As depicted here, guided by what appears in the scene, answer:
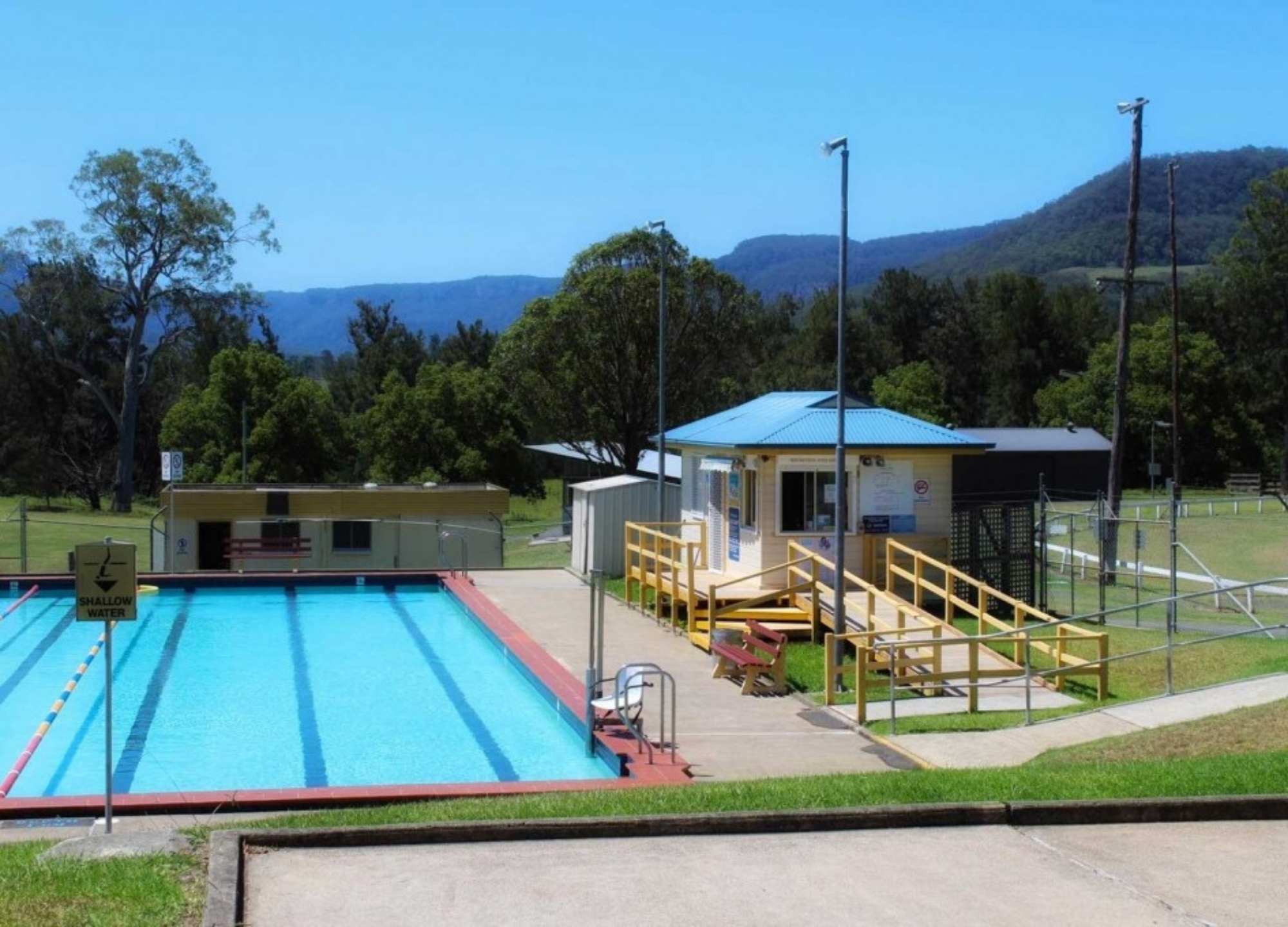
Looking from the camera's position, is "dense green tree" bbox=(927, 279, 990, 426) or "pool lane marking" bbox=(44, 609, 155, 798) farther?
"dense green tree" bbox=(927, 279, 990, 426)

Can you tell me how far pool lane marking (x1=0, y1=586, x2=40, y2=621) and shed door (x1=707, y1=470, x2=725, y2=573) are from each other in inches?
486

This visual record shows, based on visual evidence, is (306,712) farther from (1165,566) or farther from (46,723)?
(1165,566)

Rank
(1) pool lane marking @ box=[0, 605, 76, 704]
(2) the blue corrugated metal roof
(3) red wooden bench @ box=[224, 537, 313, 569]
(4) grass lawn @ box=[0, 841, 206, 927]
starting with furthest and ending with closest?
(3) red wooden bench @ box=[224, 537, 313, 569], (2) the blue corrugated metal roof, (1) pool lane marking @ box=[0, 605, 76, 704], (4) grass lawn @ box=[0, 841, 206, 927]

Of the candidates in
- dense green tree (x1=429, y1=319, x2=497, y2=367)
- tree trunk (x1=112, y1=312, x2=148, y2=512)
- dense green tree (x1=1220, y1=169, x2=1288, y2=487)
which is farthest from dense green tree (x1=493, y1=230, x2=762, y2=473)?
dense green tree (x1=429, y1=319, x2=497, y2=367)

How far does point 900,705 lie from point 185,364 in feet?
184

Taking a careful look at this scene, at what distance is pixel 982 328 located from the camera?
8175 cm

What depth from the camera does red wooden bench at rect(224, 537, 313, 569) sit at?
3219 cm

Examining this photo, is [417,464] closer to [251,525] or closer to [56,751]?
[251,525]

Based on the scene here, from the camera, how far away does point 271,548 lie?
32562 millimetres

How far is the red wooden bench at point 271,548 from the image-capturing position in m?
32.2

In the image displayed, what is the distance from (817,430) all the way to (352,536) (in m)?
14.1

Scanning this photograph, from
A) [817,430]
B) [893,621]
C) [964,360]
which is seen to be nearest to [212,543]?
[817,430]

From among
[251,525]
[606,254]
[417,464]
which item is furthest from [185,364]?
[251,525]

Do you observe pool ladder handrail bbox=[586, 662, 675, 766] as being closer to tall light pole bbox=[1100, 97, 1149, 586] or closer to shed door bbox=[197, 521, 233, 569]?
tall light pole bbox=[1100, 97, 1149, 586]
